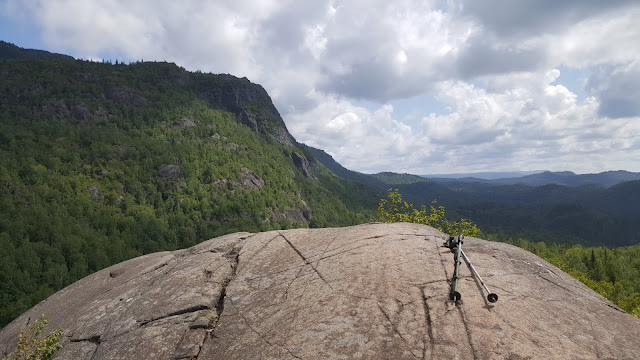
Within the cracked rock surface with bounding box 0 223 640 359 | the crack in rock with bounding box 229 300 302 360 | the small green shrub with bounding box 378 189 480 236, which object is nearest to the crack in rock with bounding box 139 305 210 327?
the cracked rock surface with bounding box 0 223 640 359

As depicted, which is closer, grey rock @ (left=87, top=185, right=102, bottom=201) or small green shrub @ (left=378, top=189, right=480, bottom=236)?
small green shrub @ (left=378, top=189, right=480, bottom=236)

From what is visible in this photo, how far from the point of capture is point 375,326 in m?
6.69

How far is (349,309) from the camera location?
7246 mm

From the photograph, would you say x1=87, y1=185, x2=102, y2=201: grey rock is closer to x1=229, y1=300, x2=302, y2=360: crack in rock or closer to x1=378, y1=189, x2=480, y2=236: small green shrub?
x1=378, y1=189, x2=480, y2=236: small green shrub

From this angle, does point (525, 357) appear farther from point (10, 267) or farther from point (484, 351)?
point (10, 267)

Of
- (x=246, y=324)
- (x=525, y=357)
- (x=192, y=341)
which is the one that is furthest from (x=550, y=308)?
(x=192, y=341)

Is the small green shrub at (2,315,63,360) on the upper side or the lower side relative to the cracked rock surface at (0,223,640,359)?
lower

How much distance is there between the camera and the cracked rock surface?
248 inches

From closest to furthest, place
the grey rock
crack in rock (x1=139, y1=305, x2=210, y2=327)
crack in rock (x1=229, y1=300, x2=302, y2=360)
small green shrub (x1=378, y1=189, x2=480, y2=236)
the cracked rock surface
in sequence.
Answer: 1. the cracked rock surface
2. crack in rock (x1=229, y1=300, x2=302, y2=360)
3. crack in rock (x1=139, y1=305, x2=210, y2=327)
4. small green shrub (x1=378, y1=189, x2=480, y2=236)
5. the grey rock

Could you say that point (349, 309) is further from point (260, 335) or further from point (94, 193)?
point (94, 193)

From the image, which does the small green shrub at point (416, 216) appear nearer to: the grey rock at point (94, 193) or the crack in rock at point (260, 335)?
the crack in rock at point (260, 335)

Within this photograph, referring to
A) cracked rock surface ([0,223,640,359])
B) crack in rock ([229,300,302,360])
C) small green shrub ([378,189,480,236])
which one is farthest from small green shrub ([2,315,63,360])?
small green shrub ([378,189,480,236])

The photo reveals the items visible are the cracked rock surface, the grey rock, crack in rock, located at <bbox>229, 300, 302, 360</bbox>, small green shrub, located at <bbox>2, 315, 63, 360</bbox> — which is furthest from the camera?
the grey rock

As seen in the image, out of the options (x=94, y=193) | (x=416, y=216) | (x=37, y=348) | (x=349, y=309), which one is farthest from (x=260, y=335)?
(x=94, y=193)
